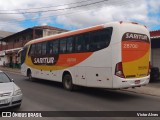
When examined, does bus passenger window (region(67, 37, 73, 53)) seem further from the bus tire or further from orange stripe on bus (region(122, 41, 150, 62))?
orange stripe on bus (region(122, 41, 150, 62))

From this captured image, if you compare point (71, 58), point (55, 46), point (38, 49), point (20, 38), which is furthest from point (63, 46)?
point (20, 38)

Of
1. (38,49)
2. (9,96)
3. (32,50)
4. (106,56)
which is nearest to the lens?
(9,96)

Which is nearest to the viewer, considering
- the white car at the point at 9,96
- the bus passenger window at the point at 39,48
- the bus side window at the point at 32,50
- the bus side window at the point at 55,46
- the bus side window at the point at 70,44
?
the white car at the point at 9,96

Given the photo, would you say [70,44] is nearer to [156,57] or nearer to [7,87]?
[7,87]

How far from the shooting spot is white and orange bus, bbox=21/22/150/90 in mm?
11148

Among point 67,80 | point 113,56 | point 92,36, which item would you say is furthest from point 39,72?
point 113,56

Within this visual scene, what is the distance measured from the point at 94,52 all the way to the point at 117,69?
1655 millimetres

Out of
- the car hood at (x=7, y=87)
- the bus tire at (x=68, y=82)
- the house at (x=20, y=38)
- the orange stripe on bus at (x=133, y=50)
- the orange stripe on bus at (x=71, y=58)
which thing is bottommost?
the bus tire at (x=68, y=82)

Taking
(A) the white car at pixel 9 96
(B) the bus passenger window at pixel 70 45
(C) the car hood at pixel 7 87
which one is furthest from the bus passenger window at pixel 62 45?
(A) the white car at pixel 9 96

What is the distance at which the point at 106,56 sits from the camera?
11461 millimetres

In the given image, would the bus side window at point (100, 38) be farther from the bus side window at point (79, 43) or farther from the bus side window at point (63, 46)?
the bus side window at point (63, 46)

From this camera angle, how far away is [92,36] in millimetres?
12484

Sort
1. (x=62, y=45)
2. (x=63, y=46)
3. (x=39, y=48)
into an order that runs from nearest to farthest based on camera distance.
Result: (x=63, y=46)
(x=62, y=45)
(x=39, y=48)

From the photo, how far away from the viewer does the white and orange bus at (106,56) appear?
1115 cm
